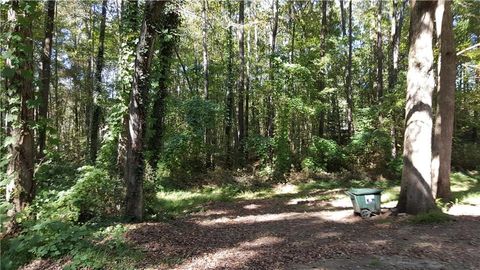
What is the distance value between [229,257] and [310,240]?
6.09ft

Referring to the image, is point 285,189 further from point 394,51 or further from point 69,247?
point 394,51

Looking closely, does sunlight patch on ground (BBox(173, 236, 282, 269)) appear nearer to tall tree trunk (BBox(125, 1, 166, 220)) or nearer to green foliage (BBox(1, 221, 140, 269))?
green foliage (BBox(1, 221, 140, 269))

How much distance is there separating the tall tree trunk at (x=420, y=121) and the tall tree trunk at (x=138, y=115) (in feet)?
19.6

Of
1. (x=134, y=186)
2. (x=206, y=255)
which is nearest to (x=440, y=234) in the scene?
(x=206, y=255)

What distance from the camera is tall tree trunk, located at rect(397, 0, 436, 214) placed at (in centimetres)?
831

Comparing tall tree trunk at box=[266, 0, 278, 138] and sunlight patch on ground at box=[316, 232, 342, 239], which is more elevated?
tall tree trunk at box=[266, 0, 278, 138]

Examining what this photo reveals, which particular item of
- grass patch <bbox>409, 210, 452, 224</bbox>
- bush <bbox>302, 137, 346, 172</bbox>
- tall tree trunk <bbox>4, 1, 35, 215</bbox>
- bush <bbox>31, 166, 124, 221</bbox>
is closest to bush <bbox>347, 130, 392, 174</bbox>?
bush <bbox>302, 137, 346, 172</bbox>

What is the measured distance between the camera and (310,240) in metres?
6.86

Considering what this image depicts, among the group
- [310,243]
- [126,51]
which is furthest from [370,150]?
[126,51]

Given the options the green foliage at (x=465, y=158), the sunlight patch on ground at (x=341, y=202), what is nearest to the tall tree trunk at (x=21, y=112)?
the sunlight patch on ground at (x=341, y=202)

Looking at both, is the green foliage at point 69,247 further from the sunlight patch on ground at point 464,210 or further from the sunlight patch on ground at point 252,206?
the sunlight patch on ground at point 464,210

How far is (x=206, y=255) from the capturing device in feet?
19.3

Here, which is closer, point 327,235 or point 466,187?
point 327,235

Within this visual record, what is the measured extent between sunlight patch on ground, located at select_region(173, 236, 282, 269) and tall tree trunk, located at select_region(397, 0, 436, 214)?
12.2ft
